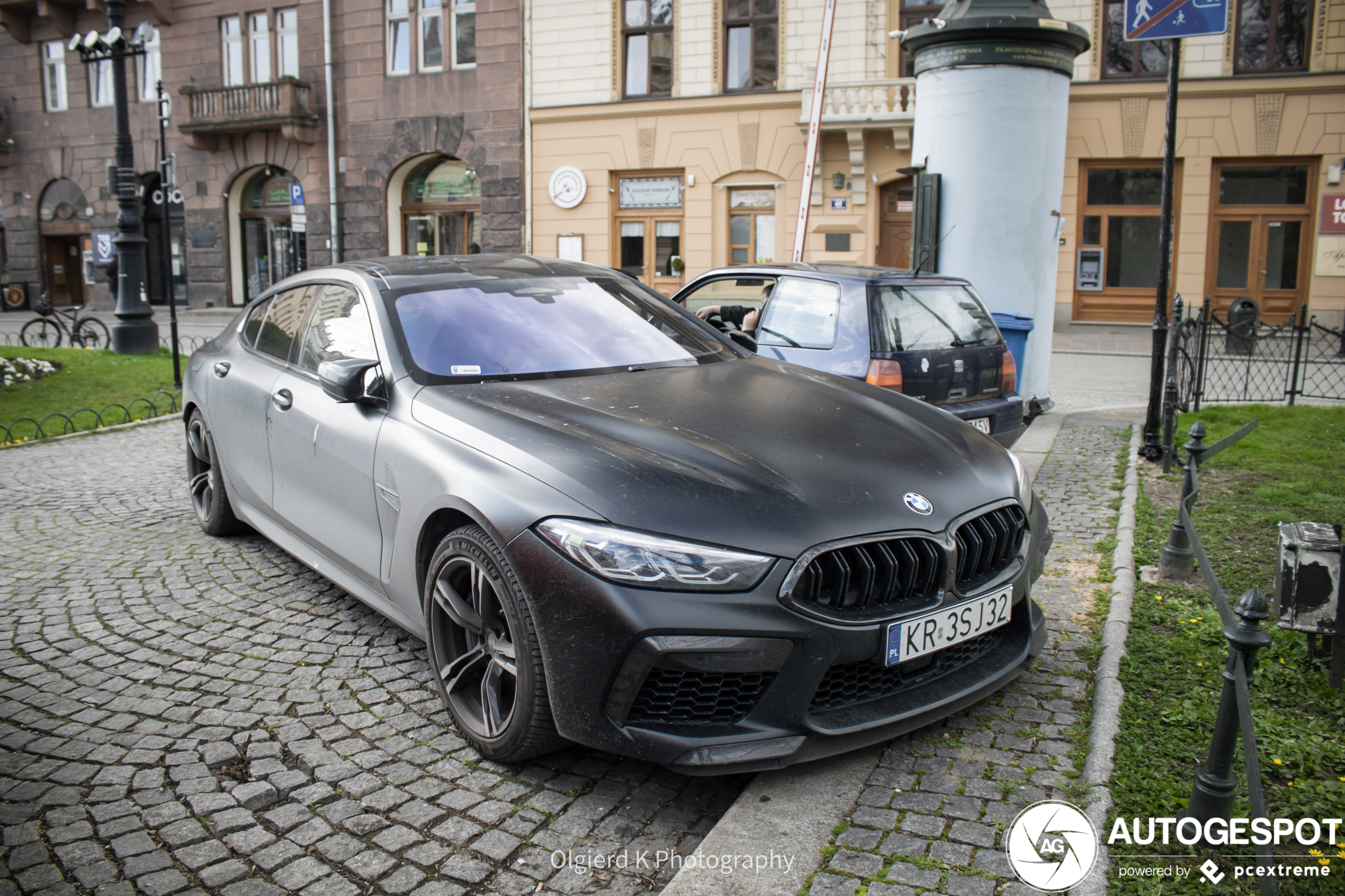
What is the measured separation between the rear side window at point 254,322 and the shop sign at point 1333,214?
65.8ft

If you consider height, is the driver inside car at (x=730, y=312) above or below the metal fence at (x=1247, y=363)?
above

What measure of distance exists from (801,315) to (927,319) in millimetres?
829

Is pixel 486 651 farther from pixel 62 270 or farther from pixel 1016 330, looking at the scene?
pixel 62 270

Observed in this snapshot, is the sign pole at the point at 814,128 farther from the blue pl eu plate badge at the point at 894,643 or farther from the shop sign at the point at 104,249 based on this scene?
the shop sign at the point at 104,249

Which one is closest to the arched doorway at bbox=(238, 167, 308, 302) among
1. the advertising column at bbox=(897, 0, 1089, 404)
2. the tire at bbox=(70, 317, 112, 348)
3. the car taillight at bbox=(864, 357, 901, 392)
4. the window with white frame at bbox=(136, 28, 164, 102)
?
the window with white frame at bbox=(136, 28, 164, 102)

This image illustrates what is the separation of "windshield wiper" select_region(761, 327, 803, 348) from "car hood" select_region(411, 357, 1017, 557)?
256 cm

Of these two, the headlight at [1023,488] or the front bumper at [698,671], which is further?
the headlight at [1023,488]

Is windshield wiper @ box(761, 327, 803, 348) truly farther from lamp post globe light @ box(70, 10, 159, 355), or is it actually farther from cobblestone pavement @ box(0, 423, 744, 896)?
lamp post globe light @ box(70, 10, 159, 355)

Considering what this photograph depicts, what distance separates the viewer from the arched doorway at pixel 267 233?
1086 inches

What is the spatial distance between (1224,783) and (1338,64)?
69.0 ft

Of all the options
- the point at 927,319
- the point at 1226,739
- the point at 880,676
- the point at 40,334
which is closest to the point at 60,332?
the point at 40,334

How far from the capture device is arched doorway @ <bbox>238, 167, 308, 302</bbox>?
90.5 feet

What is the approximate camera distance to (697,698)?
8.77 feet

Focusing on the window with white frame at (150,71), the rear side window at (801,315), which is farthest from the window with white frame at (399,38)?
the rear side window at (801,315)
